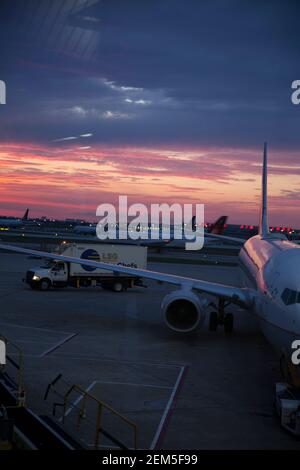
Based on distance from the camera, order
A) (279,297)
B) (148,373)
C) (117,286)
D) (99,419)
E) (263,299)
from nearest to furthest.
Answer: (99,419)
(279,297)
(148,373)
(263,299)
(117,286)

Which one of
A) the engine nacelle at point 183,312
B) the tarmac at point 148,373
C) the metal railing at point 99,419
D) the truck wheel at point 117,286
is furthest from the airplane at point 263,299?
the truck wheel at point 117,286

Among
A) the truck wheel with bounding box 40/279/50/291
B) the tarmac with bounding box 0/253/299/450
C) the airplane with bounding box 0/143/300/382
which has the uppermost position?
the airplane with bounding box 0/143/300/382

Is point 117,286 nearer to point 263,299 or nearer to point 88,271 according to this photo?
point 88,271

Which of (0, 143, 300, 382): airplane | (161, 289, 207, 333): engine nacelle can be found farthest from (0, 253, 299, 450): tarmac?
(0, 143, 300, 382): airplane

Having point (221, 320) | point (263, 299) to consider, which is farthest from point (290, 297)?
point (221, 320)

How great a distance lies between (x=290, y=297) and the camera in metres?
16.2

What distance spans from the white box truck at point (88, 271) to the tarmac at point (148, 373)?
16.0 ft

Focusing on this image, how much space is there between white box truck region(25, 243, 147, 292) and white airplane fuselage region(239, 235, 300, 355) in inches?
687

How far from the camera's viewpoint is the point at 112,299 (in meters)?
35.5

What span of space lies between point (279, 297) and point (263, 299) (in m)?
2.40

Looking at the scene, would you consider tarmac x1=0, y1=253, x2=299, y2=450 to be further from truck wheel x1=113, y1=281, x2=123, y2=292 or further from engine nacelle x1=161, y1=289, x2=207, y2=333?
truck wheel x1=113, y1=281, x2=123, y2=292

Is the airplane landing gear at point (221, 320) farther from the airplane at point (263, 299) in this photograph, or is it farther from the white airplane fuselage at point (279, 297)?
the white airplane fuselage at point (279, 297)

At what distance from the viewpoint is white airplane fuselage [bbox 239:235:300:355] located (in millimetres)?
15695
